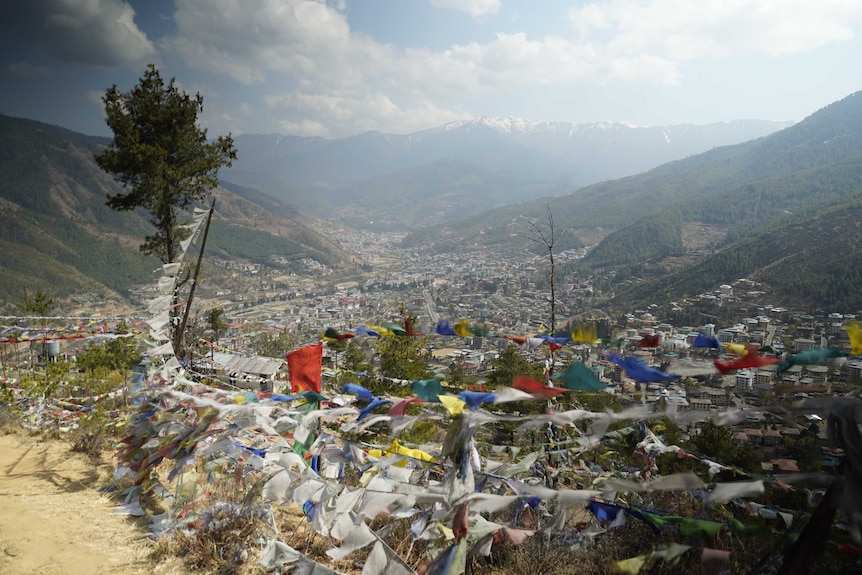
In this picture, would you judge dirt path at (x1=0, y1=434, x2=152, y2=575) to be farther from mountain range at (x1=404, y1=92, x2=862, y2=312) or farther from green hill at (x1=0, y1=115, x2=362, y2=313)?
green hill at (x1=0, y1=115, x2=362, y2=313)

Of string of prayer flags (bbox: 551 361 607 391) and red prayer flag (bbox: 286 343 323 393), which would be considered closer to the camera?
string of prayer flags (bbox: 551 361 607 391)

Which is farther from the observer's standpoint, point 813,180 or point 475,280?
point 813,180

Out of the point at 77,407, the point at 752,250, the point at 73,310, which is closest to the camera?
the point at 77,407

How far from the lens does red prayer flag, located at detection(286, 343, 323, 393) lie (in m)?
3.85

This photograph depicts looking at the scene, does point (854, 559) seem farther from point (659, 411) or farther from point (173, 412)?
point (173, 412)

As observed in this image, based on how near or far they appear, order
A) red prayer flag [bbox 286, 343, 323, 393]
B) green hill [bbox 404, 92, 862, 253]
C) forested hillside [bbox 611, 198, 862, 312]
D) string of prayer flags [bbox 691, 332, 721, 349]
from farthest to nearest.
A: green hill [bbox 404, 92, 862, 253]
forested hillside [bbox 611, 198, 862, 312]
red prayer flag [bbox 286, 343, 323, 393]
string of prayer flags [bbox 691, 332, 721, 349]

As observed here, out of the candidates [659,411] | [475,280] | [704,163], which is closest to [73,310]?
[475,280]

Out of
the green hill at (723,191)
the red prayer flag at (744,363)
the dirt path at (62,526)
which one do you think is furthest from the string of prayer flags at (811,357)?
the green hill at (723,191)

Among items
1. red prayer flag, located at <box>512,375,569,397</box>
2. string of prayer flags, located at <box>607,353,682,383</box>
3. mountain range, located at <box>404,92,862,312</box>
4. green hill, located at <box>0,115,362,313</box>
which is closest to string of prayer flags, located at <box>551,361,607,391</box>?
red prayer flag, located at <box>512,375,569,397</box>

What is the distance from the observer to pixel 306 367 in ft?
12.7

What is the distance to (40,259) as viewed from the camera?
3162 inches

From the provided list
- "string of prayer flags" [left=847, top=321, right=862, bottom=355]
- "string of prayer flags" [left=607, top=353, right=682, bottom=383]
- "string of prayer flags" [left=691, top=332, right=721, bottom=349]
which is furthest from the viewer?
"string of prayer flags" [left=691, top=332, right=721, bottom=349]

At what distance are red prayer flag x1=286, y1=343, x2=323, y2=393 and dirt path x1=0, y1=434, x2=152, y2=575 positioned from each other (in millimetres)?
1609

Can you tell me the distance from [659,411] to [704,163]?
217 m
